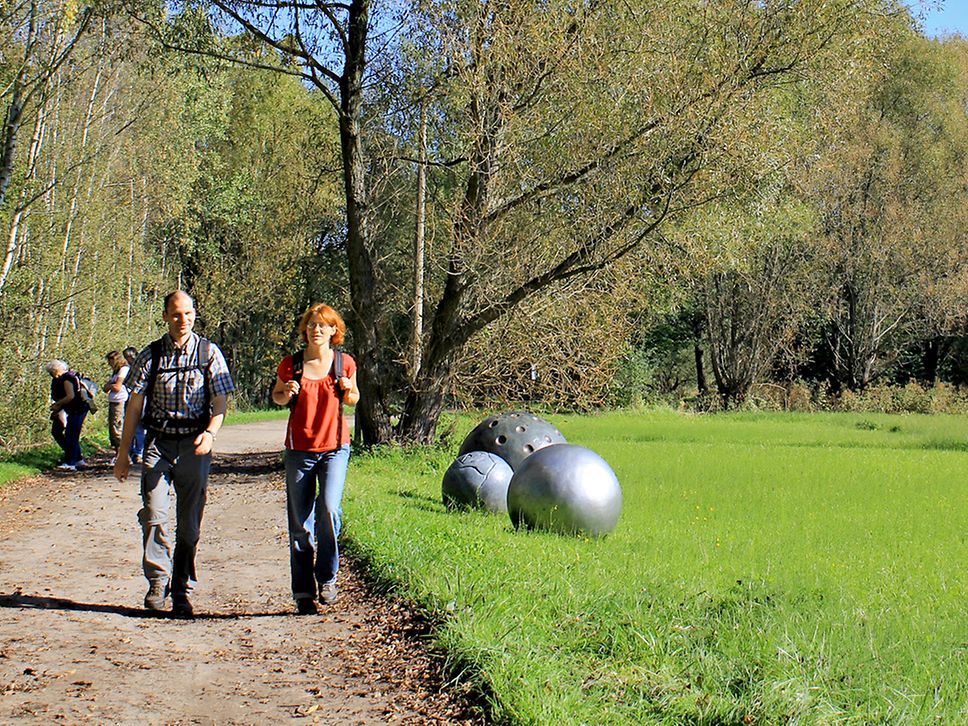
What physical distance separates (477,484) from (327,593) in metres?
5.83

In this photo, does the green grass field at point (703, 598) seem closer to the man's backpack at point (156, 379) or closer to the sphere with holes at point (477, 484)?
the sphere with holes at point (477, 484)

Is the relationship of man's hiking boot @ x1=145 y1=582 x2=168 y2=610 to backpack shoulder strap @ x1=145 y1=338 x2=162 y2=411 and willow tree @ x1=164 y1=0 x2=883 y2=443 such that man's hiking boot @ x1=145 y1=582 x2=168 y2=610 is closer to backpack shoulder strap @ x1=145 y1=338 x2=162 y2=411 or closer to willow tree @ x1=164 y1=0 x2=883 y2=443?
backpack shoulder strap @ x1=145 y1=338 x2=162 y2=411

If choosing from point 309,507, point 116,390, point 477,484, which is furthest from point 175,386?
point 116,390

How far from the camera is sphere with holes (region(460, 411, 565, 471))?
641 inches

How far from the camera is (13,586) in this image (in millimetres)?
9539

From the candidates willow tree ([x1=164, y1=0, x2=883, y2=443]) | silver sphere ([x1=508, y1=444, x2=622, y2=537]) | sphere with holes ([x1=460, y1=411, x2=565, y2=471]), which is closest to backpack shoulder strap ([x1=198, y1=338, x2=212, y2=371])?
silver sphere ([x1=508, y1=444, x2=622, y2=537])

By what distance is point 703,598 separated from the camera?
912 centimetres

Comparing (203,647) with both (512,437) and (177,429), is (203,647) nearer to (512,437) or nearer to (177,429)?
(177,429)

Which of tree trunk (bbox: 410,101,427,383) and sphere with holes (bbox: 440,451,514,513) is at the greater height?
tree trunk (bbox: 410,101,427,383)

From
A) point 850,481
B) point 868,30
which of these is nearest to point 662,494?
point 850,481

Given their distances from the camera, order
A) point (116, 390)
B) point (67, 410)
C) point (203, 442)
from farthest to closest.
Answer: point (116, 390), point (67, 410), point (203, 442)

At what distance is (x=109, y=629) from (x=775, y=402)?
142ft

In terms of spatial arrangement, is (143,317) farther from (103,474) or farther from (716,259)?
(716,259)

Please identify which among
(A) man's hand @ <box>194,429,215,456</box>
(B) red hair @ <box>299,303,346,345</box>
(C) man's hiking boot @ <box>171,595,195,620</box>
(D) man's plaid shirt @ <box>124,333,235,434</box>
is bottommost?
(C) man's hiking boot @ <box>171,595,195,620</box>
